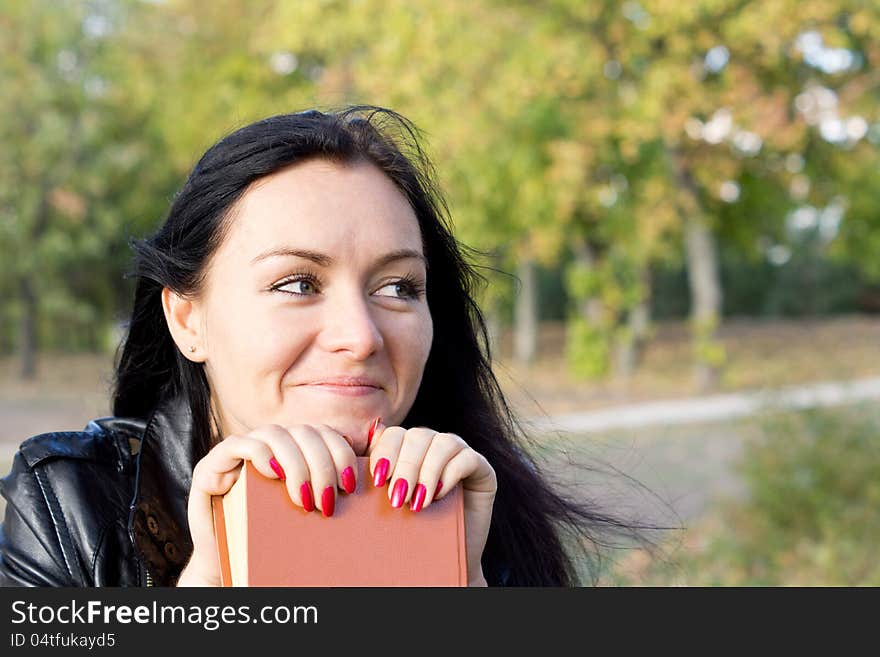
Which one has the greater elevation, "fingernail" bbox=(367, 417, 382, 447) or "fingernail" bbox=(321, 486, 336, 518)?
"fingernail" bbox=(367, 417, 382, 447)

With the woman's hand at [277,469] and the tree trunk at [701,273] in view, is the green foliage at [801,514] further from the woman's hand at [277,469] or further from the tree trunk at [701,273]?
the tree trunk at [701,273]

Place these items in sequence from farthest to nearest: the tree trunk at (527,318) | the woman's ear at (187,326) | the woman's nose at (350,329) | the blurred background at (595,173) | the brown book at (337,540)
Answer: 1. the tree trunk at (527,318)
2. the blurred background at (595,173)
3. the woman's ear at (187,326)
4. the woman's nose at (350,329)
5. the brown book at (337,540)

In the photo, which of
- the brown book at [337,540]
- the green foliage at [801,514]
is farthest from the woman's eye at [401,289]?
the green foliage at [801,514]

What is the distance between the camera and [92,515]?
1.65m

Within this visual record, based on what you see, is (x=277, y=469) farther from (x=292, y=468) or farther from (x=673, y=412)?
(x=673, y=412)

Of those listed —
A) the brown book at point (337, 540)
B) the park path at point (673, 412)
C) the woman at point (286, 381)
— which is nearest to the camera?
the brown book at point (337, 540)

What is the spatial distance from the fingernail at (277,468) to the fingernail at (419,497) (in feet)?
0.54

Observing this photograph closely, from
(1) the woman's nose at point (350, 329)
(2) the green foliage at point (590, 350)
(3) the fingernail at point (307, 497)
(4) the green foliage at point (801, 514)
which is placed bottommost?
(3) the fingernail at point (307, 497)

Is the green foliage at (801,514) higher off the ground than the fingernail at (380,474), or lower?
higher

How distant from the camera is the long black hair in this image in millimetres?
1704

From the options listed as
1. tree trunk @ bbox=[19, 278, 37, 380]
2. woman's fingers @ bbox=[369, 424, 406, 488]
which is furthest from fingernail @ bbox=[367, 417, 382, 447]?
tree trunk @ bbox=[19, 278, 37, 380]

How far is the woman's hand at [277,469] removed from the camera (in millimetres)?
1173

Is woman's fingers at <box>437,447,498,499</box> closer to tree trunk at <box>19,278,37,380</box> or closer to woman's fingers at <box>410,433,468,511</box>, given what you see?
woman's fingers at <box>410,433,468,511</box>

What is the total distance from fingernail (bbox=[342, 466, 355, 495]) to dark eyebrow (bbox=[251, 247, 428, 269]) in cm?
34
